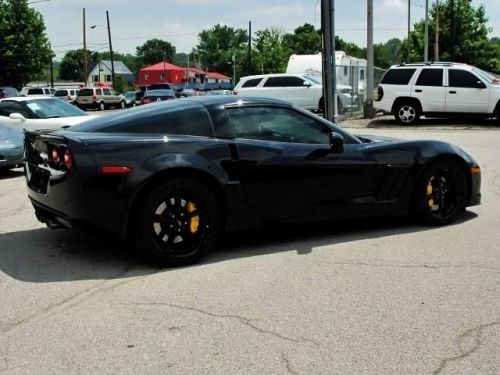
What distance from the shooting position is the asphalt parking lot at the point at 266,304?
3412mm

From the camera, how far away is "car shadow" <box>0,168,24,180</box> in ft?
35.9

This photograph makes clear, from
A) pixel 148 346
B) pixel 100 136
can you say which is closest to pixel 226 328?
pixel 148 346

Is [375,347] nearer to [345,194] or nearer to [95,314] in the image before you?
[95,314]

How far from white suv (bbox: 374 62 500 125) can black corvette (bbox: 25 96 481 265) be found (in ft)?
45.8

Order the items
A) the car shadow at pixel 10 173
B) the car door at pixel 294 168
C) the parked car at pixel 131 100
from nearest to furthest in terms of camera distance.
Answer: the car door at pixel 294 168, the car shadow at pixel 10 173, the parked car at pixel 131 100

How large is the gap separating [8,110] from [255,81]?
11728 millimetres

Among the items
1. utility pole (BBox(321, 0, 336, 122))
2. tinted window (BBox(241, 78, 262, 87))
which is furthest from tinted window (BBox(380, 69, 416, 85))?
utility pole (BBox(321, 0, 336, 122))

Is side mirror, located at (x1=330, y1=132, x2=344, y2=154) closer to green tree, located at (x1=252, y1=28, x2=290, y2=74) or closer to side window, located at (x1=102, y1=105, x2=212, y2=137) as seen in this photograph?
side window, located at (x1=102, y1=105, x2=212, y2=137)

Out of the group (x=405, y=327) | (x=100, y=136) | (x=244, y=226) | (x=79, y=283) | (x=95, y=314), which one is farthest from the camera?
(x=244, y=226)

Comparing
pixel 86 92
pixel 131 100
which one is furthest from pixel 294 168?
pixel 131 100

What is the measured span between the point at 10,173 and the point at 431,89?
43.0 ft

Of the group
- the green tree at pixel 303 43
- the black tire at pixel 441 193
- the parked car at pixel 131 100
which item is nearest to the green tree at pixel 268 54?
the green tree at pixel 303 43

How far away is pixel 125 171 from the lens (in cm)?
491

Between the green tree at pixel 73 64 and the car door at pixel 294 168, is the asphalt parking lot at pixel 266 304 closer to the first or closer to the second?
the car door at pixel 294 168
